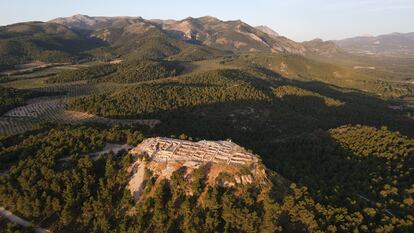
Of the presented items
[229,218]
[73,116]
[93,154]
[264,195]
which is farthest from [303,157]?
[73,116]

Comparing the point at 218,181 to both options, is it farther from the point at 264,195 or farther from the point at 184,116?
the point at 184,116

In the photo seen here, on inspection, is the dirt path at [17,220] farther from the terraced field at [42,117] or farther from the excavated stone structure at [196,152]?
the terraced field at [42,117]

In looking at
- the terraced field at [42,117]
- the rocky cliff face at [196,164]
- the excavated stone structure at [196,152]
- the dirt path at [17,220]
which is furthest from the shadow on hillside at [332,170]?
the terraced field at [42,117]

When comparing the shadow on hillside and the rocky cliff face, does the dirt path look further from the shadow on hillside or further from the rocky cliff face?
the shadow on hillside

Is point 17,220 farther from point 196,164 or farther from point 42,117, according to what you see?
point 42,117

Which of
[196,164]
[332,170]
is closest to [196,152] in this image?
[196,164]

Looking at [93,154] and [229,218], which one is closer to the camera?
[229,218]

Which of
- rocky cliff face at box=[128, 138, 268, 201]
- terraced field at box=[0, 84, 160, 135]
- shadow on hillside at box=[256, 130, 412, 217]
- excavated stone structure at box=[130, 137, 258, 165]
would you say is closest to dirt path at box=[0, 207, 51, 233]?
rocky cliff face at box=[128, 138, 268, 201]

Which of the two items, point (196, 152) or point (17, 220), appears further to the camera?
point (196, 152)
